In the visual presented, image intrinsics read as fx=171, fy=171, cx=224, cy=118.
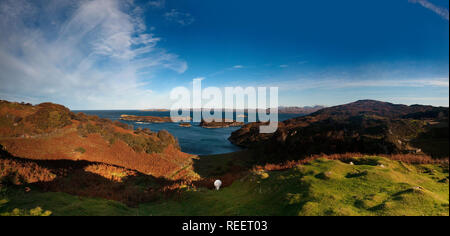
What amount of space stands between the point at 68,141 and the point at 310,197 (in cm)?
2421

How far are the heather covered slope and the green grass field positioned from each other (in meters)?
12.0

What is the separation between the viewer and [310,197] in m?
5.81

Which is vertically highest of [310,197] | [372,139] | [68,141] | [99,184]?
[310,197]

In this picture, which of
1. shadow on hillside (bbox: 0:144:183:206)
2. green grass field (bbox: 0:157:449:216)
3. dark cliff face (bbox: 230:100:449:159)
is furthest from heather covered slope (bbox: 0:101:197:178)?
dark cliff face (bbox: 230:100:449:159)

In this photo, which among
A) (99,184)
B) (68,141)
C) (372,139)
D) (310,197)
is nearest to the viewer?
(310,197)

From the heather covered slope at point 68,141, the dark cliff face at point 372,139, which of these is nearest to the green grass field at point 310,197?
the dark cliff face at point 372,139

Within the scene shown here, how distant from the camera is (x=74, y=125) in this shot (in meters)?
21.8

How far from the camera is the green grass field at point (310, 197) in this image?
4.85m

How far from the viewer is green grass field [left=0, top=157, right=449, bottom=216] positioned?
15.9 ft

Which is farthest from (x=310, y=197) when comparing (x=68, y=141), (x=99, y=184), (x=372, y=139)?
(x=68, y=141)

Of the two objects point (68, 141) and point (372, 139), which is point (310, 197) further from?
point (68, 141)

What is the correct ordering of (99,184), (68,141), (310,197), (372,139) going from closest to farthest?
(310,197)
(99,184)
(68,141)
(372,139)

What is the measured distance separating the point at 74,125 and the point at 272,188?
25579 millimetres
